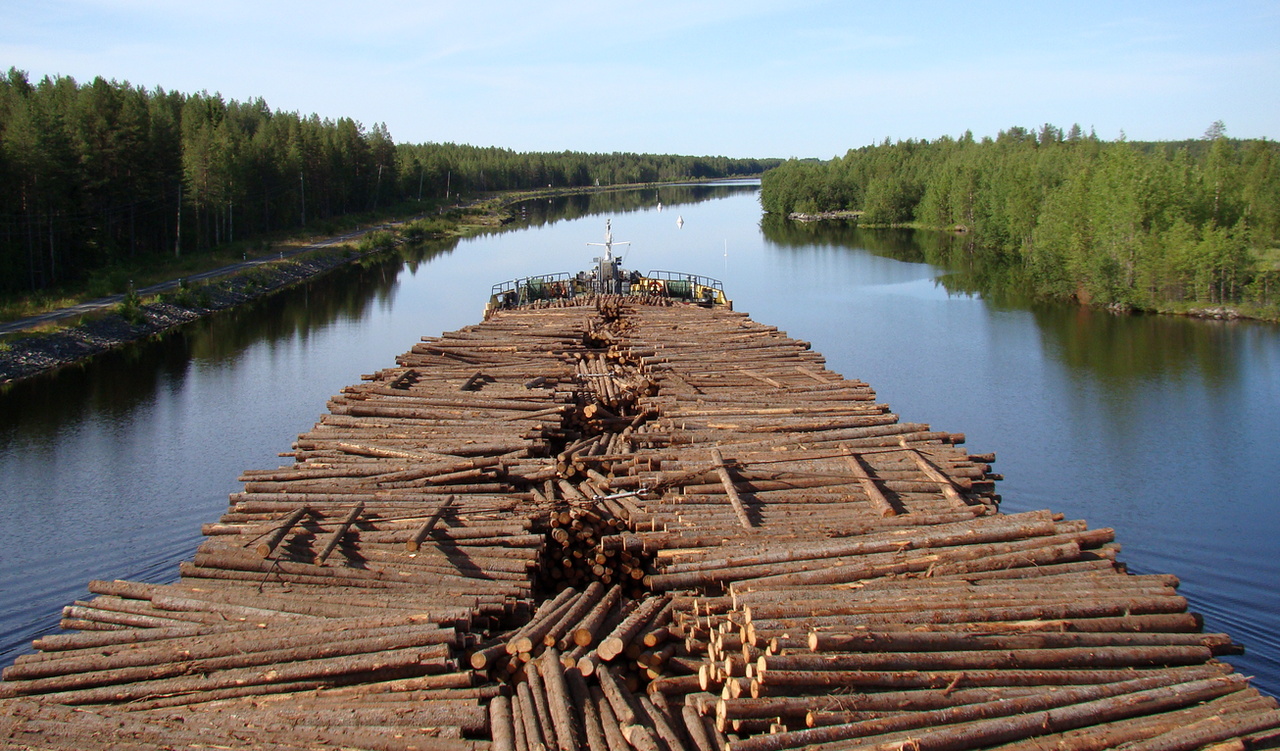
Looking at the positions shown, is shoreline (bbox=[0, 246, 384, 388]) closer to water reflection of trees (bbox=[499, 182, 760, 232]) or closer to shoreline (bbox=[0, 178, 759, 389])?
shoreline (bbox=[0, 178, 759, 389])

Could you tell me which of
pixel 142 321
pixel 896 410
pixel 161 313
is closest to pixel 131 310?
pixel 142 321

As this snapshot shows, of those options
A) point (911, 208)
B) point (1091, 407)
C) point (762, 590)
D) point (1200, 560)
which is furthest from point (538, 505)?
point (911, 208)

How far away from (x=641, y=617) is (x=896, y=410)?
21.8 m

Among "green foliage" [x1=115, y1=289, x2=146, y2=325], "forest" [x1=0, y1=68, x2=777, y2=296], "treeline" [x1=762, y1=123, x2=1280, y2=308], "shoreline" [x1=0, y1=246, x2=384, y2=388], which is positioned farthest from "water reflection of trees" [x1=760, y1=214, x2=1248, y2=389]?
"forest" [x1=0, y1=68, x2=777, y2=296]

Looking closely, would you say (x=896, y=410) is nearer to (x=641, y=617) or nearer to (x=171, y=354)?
(x=641, y=617)

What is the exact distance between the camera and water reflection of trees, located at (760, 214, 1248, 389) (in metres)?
38.9

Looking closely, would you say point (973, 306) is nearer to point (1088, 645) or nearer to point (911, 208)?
point (1088, 645)

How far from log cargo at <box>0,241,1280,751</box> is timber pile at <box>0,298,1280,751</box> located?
34 millimetres

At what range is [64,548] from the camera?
20.0 m

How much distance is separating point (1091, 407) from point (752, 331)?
529 inches

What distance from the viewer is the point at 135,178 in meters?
65.8

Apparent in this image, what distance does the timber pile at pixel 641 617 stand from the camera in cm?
891

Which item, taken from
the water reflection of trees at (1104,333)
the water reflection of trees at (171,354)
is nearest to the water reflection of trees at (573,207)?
the water reflection of trees at (171,354)

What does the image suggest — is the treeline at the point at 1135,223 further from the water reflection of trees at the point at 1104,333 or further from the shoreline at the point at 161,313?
the shoreline at the point at 161,313
